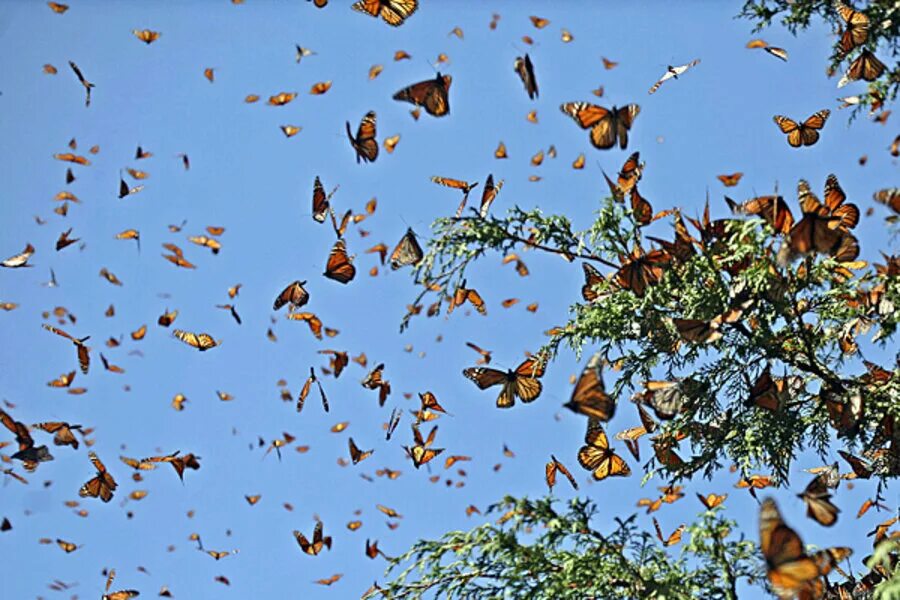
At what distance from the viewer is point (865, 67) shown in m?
4.83

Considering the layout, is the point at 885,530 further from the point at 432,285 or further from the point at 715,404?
the point at 432,285

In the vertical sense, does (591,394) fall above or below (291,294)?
below

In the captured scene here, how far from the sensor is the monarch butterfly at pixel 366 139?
6551 mm

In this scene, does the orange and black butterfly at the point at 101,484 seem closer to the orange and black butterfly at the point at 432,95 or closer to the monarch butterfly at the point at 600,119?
the orange and black butterfly at the point at 432,95

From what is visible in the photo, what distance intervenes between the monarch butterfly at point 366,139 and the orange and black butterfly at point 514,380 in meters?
2.18

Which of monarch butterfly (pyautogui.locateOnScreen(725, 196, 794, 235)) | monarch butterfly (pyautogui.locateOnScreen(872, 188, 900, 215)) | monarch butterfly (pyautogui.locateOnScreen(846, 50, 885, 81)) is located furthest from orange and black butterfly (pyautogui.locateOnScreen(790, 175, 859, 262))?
monarch butterfly (pyautogui.locateOnScreen(846, 50, 885, 81))

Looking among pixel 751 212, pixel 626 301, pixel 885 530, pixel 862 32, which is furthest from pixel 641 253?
pixel 885 530

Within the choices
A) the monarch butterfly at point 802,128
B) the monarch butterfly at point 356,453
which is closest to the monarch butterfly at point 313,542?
the monarch butterfly at point 356,453

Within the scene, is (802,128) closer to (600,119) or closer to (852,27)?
(852,27)

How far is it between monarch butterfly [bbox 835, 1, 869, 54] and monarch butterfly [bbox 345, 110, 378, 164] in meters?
3.42

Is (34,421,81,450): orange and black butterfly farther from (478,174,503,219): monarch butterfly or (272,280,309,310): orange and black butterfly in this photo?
(478,174,503,219): monarch butterfly

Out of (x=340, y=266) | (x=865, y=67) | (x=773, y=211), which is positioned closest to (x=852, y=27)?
(x=865, y=67)

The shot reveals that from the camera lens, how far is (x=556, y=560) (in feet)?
14.1

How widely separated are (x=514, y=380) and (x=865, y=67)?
282 centimetres
